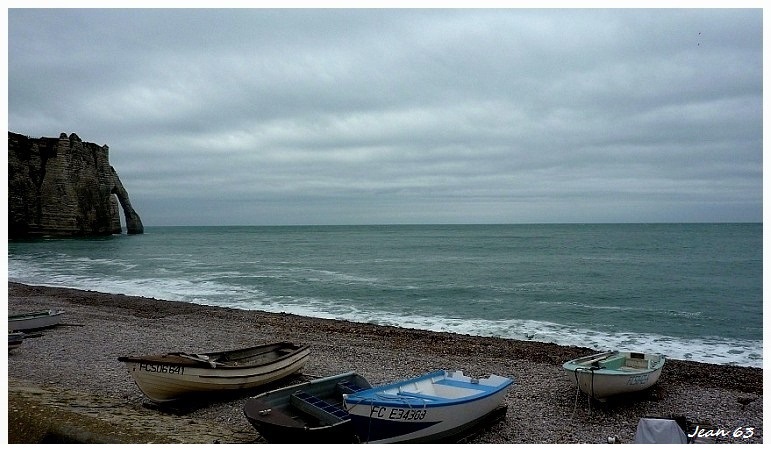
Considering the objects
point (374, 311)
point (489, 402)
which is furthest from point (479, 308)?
point (489, 402)

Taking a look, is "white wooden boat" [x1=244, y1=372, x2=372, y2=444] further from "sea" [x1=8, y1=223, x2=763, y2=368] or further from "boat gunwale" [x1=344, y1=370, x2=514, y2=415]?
"sea" [x1=8, y1=223, x2=763, y2=368]

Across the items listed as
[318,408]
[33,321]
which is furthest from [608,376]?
[33,321]

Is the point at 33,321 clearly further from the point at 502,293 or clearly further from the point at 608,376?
the point at 502,293

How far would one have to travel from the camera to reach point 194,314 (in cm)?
2198

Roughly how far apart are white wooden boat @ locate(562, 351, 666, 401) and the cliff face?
78051mm

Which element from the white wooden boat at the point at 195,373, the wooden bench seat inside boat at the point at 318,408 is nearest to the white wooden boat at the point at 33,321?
the white wooden boat at the point at 195,373

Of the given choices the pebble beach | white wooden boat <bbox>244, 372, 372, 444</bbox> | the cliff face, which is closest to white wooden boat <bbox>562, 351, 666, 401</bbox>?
the pebble beach

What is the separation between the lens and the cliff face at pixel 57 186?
2840 inches

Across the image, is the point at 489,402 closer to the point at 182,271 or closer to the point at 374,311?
the point at 374,311

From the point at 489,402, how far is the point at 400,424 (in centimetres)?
182

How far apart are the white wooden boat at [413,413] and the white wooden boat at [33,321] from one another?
13.6m

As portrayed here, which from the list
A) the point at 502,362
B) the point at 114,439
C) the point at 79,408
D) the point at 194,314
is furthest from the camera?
the point at 194,314

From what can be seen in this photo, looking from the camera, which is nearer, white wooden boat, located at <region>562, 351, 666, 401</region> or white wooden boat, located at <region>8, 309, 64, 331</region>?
white wooden boat, located at <region>562, 351, 666, 401</region>

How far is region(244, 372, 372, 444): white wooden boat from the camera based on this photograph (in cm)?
767
